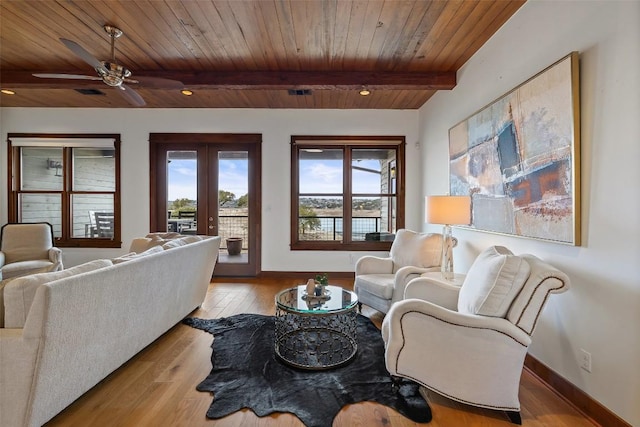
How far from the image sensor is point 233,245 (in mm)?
5230

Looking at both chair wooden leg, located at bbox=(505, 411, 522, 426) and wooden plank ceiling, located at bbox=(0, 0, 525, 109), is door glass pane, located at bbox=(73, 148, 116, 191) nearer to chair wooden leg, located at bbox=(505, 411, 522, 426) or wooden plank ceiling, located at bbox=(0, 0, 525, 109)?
wooden plank ceiling, located at bbox=(0, 0, 525, 109)

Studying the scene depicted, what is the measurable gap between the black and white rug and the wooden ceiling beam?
2931 mm

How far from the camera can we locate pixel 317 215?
515cm

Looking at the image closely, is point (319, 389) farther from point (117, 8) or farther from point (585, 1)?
point (117, 8)

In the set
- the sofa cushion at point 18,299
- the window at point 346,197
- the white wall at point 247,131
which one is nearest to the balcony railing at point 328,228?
the window at point 346,197

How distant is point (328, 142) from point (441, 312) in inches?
149

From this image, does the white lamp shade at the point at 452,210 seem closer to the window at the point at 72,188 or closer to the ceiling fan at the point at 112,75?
the ceiling fan at the point at 112,75

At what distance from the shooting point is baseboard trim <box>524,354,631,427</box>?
162 cm

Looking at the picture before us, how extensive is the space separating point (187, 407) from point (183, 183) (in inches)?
159

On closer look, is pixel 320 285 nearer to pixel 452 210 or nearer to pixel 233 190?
pixel 452 210

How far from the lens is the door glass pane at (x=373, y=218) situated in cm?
514

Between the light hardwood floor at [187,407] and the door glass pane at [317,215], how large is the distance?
292 centimetres

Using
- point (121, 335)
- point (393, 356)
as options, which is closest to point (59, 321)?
point (121, 335)

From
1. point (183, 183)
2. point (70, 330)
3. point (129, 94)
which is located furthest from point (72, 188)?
point (70, 330)
